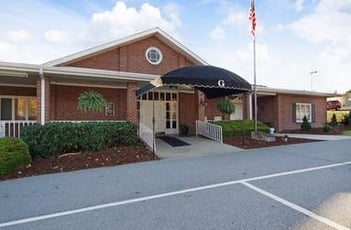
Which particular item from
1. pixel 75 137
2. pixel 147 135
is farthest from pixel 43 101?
pixel 147 135

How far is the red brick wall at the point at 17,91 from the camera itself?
17178 millimetres

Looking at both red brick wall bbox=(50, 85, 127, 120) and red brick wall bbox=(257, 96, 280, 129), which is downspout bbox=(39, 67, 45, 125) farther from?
red brick wall bbox=(257, 96, 280, 129)

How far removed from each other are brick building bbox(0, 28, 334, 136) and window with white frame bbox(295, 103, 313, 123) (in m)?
4.48

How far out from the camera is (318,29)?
727 inches

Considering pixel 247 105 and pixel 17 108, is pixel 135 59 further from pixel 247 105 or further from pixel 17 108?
Result: pixel 247 105

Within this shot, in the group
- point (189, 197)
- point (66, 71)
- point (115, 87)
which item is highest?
point (66, 71)

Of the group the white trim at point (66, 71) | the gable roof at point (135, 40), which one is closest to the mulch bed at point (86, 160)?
the white trim at point (66, 71)

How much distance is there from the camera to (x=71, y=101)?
57.0 feet

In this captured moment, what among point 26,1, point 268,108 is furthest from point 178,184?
point 268,108

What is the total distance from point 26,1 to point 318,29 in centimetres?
1501

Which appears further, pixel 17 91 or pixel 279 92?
pixel 279 92

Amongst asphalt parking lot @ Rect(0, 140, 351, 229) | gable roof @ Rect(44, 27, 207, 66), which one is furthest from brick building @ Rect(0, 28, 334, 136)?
asphalt parking lot @ Rect(0, 140, 351, 229)

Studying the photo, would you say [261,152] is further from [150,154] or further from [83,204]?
[83,204]

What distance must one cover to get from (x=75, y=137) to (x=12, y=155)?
8.85ft
